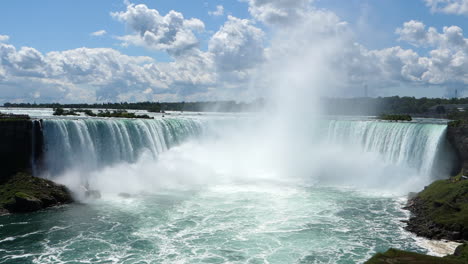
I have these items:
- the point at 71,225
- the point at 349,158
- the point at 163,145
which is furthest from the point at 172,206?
the point at 349,158

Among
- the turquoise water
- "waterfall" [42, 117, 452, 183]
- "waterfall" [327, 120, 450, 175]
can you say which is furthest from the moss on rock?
"waterfall" [42, 117, 452, 183]

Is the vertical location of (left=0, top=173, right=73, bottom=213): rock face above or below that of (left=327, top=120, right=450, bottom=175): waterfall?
below

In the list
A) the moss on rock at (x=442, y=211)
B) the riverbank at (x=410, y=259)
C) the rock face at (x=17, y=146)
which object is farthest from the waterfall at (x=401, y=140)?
the rock face at (x=17, y=146)

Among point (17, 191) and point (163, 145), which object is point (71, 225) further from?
point (163, 145)

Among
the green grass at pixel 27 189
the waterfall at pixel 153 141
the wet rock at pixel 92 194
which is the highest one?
the waterfall at pixel 153 141

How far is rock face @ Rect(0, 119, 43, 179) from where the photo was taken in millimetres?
24047

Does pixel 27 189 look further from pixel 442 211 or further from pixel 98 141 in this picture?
pixel 442 211

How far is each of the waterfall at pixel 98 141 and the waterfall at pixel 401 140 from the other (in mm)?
15675

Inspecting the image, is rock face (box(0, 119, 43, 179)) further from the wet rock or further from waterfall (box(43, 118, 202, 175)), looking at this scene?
the wet rock

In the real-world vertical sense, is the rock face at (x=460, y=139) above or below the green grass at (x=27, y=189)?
above

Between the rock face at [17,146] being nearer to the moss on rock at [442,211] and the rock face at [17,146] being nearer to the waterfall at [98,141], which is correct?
the waterfall at [98,141]

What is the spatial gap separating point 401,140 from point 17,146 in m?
26.4

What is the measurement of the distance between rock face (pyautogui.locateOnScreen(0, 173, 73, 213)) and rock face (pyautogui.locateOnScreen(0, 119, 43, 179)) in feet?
2.46

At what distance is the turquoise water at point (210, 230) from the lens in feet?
51.0
